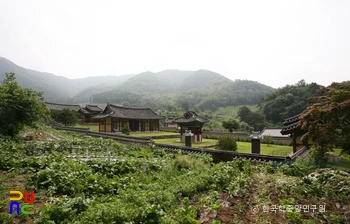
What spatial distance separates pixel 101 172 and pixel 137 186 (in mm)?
1963

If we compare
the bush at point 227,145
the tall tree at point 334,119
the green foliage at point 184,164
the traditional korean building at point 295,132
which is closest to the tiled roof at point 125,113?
the bush at point 227,145

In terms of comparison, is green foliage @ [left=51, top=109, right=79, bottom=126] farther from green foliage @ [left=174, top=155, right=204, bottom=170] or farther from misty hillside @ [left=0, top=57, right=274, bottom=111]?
misty hillside @ [left=0, top=57, right=274, bottom=111]

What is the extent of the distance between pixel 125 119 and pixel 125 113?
1287 millimetres

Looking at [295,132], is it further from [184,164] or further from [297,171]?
[184,164]

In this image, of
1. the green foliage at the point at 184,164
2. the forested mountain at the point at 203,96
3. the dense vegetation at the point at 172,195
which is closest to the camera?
the dense vegetation at the point at 172,195

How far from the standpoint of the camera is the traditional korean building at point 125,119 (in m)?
33.6

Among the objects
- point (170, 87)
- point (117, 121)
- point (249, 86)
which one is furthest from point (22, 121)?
point (170, 87)

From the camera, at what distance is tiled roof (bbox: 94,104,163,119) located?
110ft

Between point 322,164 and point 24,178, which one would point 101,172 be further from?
point 322,164

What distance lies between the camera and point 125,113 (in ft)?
119

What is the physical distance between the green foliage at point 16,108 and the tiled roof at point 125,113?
2024 centimetres

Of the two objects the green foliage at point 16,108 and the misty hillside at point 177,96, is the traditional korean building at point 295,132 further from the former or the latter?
the misty hillside at point 177,96

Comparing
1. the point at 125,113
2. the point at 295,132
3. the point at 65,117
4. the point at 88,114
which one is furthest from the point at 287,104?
the point at 65,117

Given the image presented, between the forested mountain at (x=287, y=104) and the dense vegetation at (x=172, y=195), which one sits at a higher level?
the forested mountain at (x=287, y=104)
